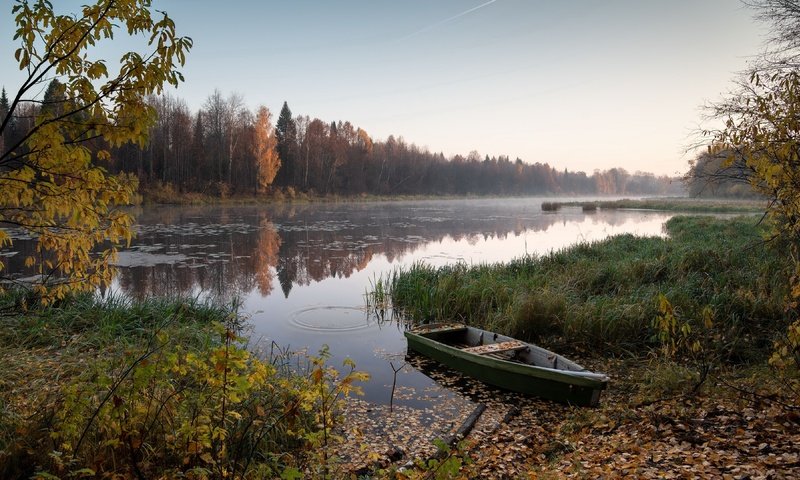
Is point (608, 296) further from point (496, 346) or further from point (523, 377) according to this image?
point (523, 377)

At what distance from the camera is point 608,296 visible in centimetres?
1153

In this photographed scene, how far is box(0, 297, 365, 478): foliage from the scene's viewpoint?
360cm

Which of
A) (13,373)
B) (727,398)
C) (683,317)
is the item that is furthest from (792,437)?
(13,373)

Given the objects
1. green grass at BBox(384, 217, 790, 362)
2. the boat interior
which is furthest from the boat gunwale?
green grass at BBox(384, 217, 790, 362)

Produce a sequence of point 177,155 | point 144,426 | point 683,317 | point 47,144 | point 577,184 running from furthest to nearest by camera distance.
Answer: point 577,184
point 177,155
point 683,317
point 144,426
point 47,144

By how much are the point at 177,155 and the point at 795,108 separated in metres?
56.2

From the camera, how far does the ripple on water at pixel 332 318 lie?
11.0 meters

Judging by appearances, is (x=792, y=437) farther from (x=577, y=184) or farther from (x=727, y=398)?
(x=577, y=184)

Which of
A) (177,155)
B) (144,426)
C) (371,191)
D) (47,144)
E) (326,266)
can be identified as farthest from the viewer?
(371,191)

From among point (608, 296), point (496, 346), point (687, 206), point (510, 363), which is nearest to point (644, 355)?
point (608, 296)

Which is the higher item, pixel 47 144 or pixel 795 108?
pixel 795 108

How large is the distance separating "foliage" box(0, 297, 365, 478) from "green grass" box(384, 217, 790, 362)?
481 centimetres

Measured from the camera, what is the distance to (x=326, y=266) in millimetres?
18281

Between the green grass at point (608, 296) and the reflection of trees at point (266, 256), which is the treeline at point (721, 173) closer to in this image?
the green grass at point (608, 296)
